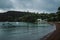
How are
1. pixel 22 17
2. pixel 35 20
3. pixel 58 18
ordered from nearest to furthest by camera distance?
1. pixel 58 18
2. pixel 35 20
3. pixel 22 17

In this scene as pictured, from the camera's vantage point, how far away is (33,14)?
19038 cm

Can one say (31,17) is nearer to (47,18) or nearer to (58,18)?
(47,18)

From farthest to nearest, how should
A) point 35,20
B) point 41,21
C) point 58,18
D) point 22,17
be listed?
point 22,17, point 35,20, point 41,21, point 58,18

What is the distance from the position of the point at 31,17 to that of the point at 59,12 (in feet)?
170

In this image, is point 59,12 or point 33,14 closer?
point 59,12

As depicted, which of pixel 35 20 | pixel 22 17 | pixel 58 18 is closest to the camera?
pixel 58 18

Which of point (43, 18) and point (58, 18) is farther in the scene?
point (43, 18)

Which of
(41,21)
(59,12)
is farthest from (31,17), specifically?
(59,12)

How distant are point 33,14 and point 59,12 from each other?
56433 millimetres

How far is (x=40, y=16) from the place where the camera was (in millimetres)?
185625

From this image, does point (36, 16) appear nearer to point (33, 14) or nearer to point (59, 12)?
point (33, 14)

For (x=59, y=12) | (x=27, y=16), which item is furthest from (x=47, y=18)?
(x=59, y=12)

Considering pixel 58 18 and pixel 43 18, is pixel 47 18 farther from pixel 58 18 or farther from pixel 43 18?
pixel 58 18

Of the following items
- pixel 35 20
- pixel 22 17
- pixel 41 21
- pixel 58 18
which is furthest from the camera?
pixel 22 17
